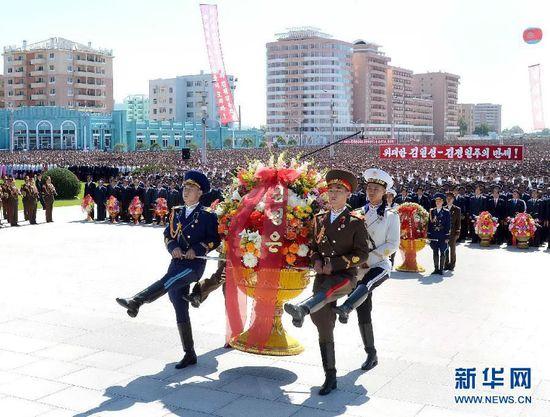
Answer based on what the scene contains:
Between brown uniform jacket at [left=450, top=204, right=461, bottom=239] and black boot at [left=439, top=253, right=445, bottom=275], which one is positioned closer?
black boot at [left=439, top=253, right=445, bottom=275]

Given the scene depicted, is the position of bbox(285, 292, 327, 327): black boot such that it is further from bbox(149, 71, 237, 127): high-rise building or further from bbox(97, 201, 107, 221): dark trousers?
bbox(149, 71, 237, 127): high-rise building

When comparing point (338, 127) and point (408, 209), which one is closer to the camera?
point (408, 209)

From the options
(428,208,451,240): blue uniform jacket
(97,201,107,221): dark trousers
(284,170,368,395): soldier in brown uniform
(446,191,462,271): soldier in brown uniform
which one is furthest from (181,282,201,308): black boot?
(97,201,107,221): dark trousers

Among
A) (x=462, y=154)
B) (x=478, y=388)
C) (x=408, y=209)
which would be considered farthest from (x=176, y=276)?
(x=462, y=154)

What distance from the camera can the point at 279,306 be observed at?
676cm

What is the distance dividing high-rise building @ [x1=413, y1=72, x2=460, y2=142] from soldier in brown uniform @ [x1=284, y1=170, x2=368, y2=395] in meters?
181

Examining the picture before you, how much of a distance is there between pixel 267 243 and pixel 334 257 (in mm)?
668

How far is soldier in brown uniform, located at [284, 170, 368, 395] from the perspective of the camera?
5.84 meters

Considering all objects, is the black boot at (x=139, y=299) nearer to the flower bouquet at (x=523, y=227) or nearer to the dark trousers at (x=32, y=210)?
the flower bouquet at (x=523, y=227)

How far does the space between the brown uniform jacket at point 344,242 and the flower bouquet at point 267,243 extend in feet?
1.09

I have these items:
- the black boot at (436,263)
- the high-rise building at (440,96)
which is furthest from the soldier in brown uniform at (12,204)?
the high-rise building at (440,96)

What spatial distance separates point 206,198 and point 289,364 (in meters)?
11.7

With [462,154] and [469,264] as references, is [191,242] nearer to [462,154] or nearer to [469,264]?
[469,264]

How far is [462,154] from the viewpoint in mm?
21938
